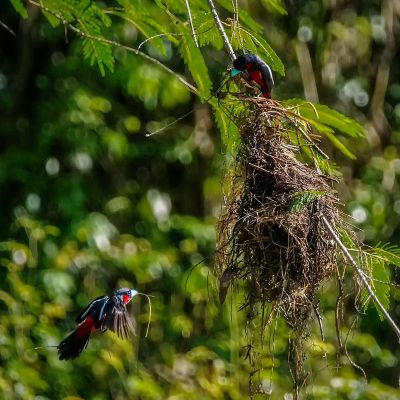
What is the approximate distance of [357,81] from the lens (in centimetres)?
649

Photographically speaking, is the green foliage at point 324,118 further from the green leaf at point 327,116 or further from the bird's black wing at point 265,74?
the bird's black wing at point 265,74

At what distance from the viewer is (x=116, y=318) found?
2838 mm

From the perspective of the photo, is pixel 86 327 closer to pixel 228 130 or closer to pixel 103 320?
pixel 103 320

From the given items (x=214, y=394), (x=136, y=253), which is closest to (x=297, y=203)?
(x=214, y=394)

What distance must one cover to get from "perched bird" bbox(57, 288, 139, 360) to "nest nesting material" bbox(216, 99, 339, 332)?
370 mm

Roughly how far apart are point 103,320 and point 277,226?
2.22 feet

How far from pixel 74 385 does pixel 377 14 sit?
3059 mm

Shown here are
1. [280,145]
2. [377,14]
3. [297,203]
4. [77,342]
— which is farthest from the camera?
[377,14]

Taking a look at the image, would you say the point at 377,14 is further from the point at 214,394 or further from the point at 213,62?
the point at 214,394

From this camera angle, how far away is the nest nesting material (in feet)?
8.07

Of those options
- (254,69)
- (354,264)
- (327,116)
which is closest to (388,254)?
(354,264)

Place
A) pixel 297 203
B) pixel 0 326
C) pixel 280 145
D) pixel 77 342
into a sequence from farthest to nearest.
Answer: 1. pixel 0 326
2. pixel 77 342
3. pixel 280 145
4. pixel 297 203

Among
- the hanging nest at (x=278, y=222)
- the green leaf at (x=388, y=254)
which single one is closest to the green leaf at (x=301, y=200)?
the hanging nest at (x=278, y=222)

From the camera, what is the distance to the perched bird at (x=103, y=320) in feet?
9.32
